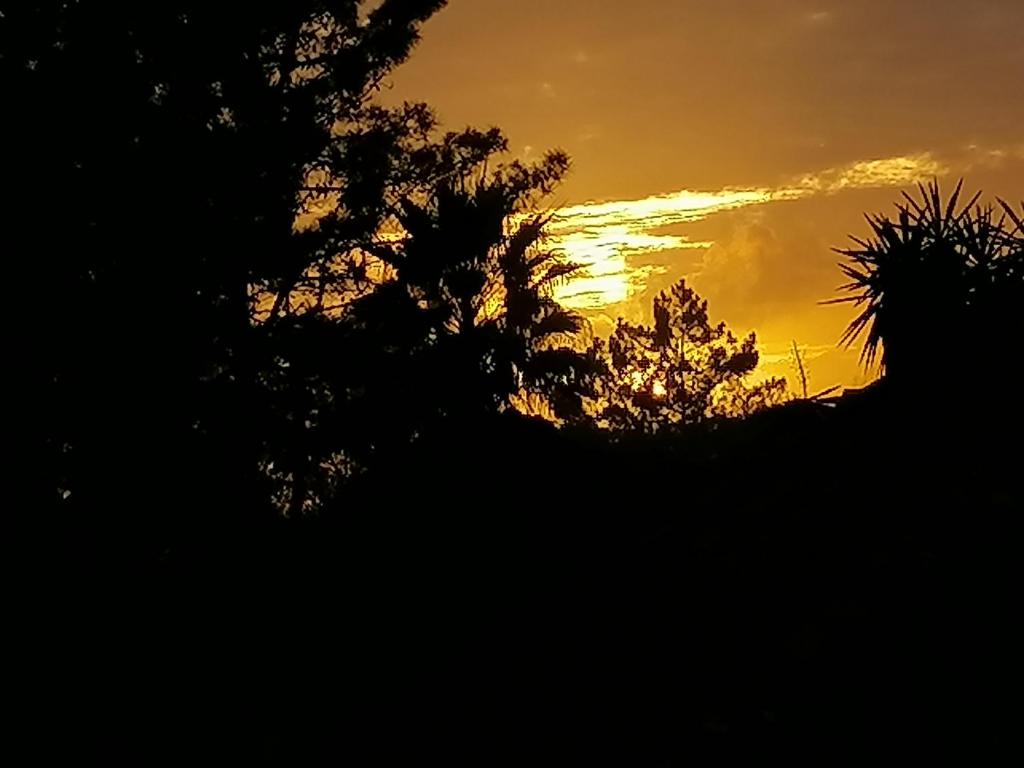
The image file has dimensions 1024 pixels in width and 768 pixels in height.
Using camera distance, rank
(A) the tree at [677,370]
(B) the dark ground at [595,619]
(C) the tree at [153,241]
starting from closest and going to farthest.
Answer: (B) the dark ground at [595,619]
(C) the tree at [153,241]
(A) the tree at [677,370]

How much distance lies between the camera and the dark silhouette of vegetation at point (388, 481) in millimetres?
7504

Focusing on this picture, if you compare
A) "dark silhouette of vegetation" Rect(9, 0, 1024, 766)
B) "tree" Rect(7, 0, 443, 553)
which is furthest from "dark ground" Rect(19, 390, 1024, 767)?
"tree" Rect(7, 0, 443, 553)

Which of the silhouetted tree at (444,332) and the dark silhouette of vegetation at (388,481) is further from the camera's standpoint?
the silhouetted tree at (444,332)

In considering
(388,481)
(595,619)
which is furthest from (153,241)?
(595,619)

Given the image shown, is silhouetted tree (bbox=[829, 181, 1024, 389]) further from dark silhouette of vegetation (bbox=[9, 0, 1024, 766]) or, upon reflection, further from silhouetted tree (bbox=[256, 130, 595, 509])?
silhouetted tree (bbox=[256, 130, 595, 509])

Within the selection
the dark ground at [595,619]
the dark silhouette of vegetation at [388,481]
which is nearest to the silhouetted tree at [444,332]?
the dark silhouette of vegetation at [388,481]

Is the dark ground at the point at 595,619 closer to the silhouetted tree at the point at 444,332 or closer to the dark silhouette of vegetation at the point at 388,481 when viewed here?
the dark silhouette of vegetation at the point at 388,481

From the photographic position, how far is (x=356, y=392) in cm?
2708

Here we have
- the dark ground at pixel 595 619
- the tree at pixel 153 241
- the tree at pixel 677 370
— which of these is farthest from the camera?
the tree at pixel 677 370

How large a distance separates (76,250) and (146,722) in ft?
40.1

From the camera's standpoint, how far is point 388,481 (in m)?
14.3

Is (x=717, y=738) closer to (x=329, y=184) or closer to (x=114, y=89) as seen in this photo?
(x=114, y=89)

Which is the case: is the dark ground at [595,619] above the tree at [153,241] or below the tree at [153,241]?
below

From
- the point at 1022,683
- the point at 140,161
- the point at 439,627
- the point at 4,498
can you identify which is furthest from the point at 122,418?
the point at 1022,683
